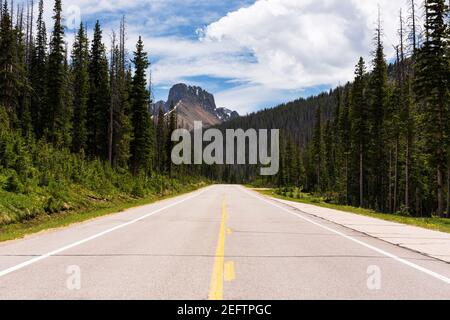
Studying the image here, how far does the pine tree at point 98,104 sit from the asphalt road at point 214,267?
45.7m

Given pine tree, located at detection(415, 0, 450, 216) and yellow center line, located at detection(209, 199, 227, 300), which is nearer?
yellow center line, located at detection(209, 199, 227, 300)

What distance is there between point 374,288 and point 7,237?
10.9 metres

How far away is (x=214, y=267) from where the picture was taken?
8258 millimetres

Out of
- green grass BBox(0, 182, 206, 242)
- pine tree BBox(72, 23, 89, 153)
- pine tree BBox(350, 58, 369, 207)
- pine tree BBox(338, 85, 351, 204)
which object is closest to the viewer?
green grass BBox(0, 182, 206, 242)

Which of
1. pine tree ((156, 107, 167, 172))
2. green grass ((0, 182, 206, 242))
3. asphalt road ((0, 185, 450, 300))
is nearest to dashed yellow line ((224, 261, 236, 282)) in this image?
asphalt road ((0, 185, 450, 300))

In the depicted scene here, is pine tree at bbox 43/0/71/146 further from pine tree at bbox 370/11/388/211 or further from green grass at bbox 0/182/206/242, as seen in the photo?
pine tree at bbox 370/11/388/211

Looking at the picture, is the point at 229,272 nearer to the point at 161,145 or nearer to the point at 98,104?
the point at 98,104

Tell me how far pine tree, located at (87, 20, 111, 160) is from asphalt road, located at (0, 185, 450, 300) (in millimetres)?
45662

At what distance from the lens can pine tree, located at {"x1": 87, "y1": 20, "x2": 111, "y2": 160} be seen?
5756 cm

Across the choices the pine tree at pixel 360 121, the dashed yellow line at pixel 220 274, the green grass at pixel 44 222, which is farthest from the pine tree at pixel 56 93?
the dashed yellow line at pixel 220 274

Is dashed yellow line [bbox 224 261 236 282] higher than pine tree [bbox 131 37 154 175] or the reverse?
the reverse

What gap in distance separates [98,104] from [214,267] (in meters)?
52.9

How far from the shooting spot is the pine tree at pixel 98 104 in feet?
189

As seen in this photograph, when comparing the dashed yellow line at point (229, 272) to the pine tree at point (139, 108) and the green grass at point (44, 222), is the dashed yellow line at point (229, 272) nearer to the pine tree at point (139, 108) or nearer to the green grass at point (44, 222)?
the green grass at point (44, 222)
